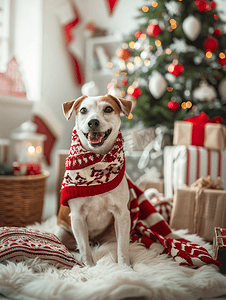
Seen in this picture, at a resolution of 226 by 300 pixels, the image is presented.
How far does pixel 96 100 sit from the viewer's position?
117 cm

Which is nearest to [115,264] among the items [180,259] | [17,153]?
[180,259]

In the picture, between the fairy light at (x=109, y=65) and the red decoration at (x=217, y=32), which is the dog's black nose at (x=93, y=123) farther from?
the fairy light at (x=109, y=65)

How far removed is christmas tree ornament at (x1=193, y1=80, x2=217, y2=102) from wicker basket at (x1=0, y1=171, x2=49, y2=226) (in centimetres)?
152

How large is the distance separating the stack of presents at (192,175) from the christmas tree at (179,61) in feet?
0.89

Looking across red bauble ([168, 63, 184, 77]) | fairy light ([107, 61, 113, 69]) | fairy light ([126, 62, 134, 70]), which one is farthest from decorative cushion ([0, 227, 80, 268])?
fairy light ([107, 61, 113, 69])

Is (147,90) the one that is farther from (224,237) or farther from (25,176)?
(224,237)

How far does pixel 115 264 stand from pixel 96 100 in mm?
678

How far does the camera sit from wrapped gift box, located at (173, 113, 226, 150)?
203 cm

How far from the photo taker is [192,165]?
6.60 ft

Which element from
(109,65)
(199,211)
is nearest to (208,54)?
(109,65)

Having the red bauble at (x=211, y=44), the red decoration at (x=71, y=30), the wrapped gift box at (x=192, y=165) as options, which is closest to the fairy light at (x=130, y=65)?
the red bauble at (x=211, y=44)

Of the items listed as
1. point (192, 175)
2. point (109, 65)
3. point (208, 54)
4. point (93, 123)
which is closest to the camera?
point (93, 123)

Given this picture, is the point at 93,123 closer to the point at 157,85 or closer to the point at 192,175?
the point at 192,175

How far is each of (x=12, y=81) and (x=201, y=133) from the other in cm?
181
